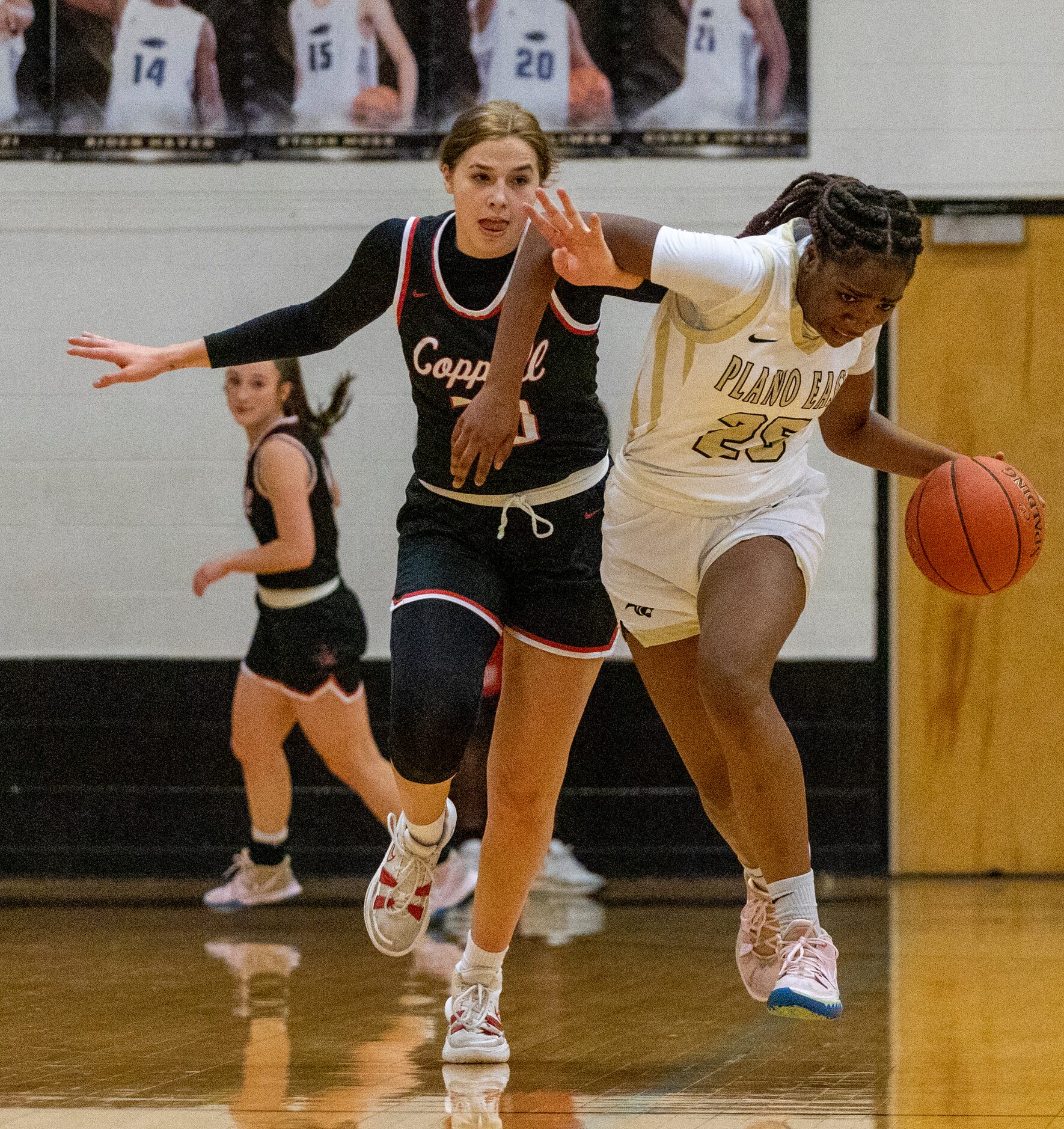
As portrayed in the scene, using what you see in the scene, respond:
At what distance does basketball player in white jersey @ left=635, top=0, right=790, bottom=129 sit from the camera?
6.21 m

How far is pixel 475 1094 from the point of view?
3.02 meters

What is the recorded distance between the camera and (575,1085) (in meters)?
3.12

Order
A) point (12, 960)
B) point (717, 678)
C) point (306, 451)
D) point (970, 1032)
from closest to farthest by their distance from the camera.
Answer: point (717, 678), point (970, 1032), point (12, 960), point (306, 451)

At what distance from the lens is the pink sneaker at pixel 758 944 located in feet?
10.3

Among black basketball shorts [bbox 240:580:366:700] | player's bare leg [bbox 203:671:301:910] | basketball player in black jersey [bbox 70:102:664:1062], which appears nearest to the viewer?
basketball player in black jersey [bbox 70:102:664:1062]

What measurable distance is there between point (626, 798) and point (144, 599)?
6.88 feet

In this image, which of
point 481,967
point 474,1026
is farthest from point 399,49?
point 474,1026

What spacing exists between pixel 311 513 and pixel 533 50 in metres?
2.06

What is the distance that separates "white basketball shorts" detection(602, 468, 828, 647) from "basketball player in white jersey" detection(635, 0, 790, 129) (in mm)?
3409

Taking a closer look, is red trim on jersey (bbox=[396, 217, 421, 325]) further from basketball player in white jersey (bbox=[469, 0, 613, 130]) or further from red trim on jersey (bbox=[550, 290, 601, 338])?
basketball player in white jersey (bbox=[469, 0, 613, 130])

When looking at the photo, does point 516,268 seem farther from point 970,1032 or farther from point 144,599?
point 144,599

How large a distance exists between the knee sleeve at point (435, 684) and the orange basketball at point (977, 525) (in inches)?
36.6

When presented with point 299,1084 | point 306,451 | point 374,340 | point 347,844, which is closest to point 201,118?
point 374,340

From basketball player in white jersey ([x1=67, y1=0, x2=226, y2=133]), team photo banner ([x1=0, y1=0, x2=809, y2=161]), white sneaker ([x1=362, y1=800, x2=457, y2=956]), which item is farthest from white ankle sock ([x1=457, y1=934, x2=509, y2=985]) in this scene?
basketball player in white jersey ([x1=67, y1=0, x2=226, y2=133])
